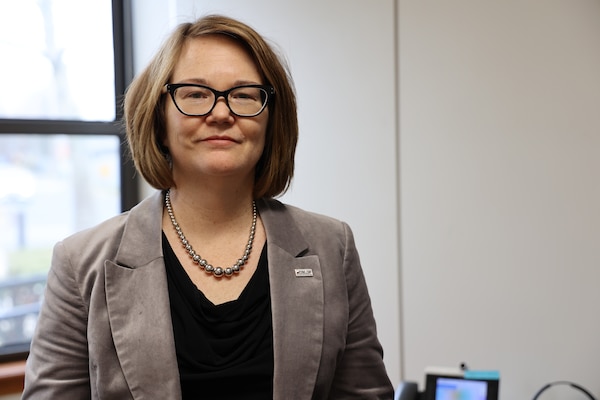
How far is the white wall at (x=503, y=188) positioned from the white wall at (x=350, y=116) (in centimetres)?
→ 6

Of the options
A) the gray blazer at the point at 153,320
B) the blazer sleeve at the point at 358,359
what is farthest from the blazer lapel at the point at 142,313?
the blazer sleeve at the point at 358,359

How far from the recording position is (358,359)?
4.45ft

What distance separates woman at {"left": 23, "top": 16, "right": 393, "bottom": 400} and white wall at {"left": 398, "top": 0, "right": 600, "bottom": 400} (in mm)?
1304

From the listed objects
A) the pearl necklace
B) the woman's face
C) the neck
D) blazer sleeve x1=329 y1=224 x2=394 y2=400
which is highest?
the woman's face

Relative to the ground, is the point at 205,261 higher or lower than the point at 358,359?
higher

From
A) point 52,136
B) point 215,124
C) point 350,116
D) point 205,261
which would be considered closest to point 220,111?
point 215,124

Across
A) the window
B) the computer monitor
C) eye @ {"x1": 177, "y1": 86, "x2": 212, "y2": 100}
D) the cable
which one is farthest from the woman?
the window

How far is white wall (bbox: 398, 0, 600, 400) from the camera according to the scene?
2.47 meters

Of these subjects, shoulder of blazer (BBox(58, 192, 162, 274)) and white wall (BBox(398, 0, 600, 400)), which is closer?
shoulder of blazer (BBox(58, 192, 162, 274))

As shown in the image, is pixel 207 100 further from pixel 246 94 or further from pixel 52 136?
pixel 52 136

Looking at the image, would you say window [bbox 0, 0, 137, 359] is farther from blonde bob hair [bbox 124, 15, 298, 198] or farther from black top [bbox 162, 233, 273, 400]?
black top [bbox 162, 233, 273, 400]

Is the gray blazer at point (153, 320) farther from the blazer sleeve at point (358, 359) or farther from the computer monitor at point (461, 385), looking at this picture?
the computer monitor at point (461, 385)

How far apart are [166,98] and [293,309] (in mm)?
465

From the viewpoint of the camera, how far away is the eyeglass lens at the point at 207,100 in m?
1.24
